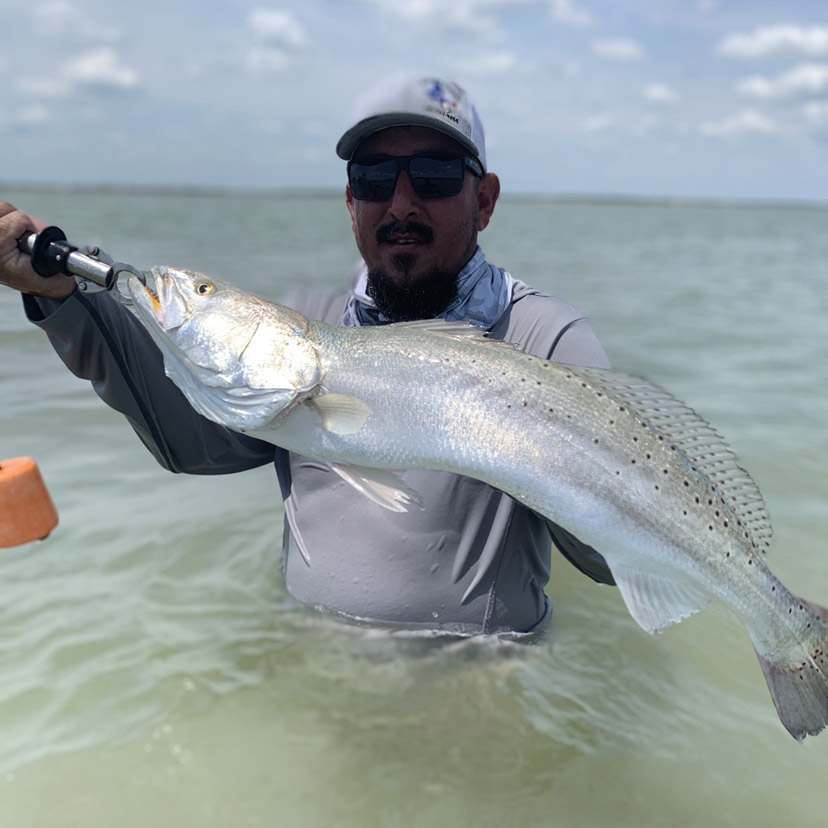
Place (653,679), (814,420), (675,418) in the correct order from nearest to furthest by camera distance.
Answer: (675,418) → (653,679) → (814,420)

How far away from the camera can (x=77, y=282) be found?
2770 millimetres

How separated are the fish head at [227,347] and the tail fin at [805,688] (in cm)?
180

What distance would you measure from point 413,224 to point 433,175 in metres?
0.23

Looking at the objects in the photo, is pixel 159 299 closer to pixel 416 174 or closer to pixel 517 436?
pixel 517 436

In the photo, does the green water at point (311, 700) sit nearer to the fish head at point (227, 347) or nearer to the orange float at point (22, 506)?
the orange float at point (22, 506)

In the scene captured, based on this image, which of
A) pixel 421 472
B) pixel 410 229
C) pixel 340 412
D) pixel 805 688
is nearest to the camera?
pixel 340 412

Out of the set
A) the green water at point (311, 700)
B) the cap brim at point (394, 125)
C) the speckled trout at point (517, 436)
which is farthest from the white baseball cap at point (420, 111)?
the green water at point (311, 700)

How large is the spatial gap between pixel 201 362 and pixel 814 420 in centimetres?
823

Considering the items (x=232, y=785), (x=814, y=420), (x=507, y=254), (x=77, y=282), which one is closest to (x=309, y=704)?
(x=232, y=785)

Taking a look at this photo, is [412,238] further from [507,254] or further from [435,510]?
[507,254]

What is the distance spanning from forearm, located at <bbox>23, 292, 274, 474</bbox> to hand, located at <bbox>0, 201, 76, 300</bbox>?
0.34 ft

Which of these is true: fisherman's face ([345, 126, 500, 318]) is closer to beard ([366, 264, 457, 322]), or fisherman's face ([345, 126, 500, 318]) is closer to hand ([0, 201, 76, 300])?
beard ([366, 264, 457, 322])

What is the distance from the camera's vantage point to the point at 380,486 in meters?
2.59

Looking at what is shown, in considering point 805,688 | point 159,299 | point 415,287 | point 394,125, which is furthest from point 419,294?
point 805,688
